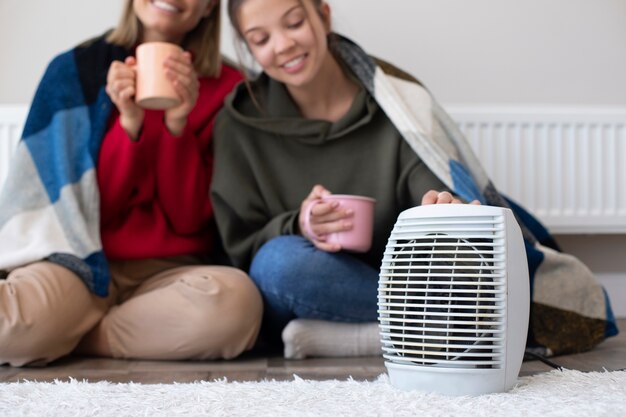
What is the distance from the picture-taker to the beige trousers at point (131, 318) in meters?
1.32

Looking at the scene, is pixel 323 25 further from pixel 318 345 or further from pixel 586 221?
pixel 586 221

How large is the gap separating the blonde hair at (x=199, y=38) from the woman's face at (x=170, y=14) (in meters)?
0.02

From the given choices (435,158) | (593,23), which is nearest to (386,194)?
(435,158)

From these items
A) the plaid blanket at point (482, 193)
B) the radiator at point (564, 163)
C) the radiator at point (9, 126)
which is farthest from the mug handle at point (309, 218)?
the radiator at point (9, 126)

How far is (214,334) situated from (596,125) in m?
1.08

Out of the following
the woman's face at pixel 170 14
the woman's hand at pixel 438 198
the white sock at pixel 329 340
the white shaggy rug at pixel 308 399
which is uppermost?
the woman's face at pixel 170 14

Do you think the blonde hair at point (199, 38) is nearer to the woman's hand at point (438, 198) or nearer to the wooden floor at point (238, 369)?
the wooden floor at point (238, 369)

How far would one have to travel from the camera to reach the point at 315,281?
139cm

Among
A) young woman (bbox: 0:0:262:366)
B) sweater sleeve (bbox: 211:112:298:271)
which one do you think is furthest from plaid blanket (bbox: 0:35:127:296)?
sweater sleeve (bbox: 211:112:298:271)

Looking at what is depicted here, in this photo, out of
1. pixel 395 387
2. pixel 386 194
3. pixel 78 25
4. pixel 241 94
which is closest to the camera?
pixel 395 387

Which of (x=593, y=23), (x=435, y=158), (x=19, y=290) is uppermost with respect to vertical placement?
(x=593, y=23)

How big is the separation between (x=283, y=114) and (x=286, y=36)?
174 millimetres

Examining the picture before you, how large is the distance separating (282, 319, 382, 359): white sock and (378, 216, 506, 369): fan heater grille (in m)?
0.47

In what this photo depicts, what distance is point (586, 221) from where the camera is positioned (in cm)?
194
